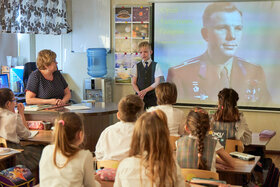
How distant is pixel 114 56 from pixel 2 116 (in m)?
3.33

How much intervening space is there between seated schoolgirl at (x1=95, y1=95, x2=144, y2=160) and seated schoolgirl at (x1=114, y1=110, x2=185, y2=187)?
769mm

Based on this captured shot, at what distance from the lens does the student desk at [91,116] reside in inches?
167

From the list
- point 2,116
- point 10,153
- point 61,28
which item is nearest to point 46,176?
point 10,153

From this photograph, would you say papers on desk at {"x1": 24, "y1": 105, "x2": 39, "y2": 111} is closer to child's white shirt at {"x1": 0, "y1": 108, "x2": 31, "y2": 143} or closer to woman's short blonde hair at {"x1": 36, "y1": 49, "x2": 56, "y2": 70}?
woman's short blonde hair at {"x1": 36, "y1": 49, "x2": 56, "y2": 70}

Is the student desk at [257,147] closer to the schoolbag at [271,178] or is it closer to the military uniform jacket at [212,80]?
the schoolbag at [271,178]

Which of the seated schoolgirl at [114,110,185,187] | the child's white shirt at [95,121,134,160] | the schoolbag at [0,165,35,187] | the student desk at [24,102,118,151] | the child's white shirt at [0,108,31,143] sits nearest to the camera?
the seated schoolgirl at [114,110,185,187]

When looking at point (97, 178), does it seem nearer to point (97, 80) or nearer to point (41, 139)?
point (41, 139)

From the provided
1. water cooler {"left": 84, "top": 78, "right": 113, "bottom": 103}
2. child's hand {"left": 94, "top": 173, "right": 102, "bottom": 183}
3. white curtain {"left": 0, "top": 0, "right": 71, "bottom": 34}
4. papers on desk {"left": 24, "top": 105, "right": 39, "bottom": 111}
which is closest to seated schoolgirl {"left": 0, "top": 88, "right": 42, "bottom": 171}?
papers on desk {"left": 24, "top": 105, "right": 39, "bottom": 111}

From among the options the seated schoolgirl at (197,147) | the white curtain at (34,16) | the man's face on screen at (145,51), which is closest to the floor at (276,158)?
the man's face on screen at (145,51)

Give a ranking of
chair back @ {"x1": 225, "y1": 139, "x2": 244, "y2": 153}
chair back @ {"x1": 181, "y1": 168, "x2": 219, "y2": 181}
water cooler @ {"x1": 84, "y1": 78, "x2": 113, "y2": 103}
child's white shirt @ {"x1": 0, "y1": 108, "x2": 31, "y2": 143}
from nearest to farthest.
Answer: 1. chair back @ {"x1": 181, "y1": 168, "x2": 219, "y2": 181}
2. chair back @ {"x1": 225, "y1": 139, "x2": 244, "y2": 153}
3. child's white shirt @ {"x1": 0, "y1": 108, "x2": 31, "y2": 143}
4. water cooler @ {"x1": 84, "y1": 78, "x2": 113, "y2": 103}

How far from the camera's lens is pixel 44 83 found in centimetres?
460

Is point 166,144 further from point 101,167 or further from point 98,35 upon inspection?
point 98,35

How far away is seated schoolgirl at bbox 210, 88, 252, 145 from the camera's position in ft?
11.7

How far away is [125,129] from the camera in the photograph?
2811 millimetres
